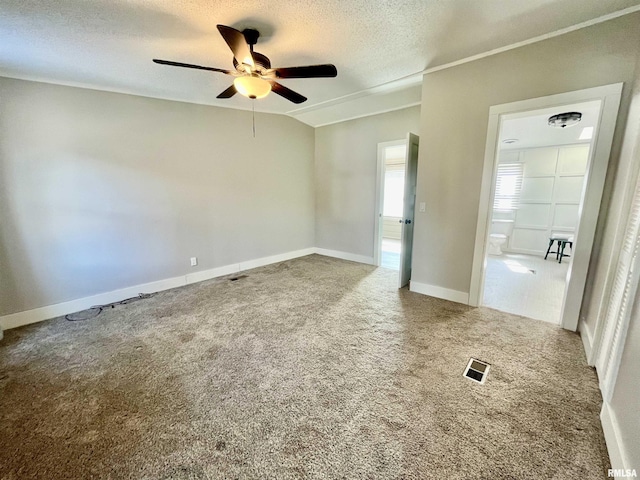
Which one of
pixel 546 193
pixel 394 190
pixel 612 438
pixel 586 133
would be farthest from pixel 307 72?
pixel 546 193

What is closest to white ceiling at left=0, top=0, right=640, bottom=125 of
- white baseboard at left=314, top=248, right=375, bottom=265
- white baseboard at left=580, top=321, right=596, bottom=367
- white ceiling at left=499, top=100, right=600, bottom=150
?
white ceiling at left=499, top=100, right=600, bottom=150

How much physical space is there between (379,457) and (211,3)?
2.96 metres

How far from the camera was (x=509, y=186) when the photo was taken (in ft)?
18.9

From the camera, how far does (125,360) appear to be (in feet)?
6.84

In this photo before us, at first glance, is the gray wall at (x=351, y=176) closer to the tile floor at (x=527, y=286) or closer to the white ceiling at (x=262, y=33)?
the white ceiling at (x=262, y=33)

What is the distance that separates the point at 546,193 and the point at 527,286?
305cm

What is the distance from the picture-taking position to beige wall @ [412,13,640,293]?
2.06 meters

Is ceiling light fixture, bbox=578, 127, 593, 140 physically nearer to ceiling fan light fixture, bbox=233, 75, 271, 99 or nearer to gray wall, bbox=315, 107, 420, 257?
gray wall, bbox=315, 107, 420, 257

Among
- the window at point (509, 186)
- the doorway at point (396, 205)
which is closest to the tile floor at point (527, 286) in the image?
the doorway at point (396, 205)

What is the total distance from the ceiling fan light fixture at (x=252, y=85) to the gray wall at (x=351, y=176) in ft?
8.57

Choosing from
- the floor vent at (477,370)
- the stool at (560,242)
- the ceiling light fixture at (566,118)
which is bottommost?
the floor vent at (477,370)

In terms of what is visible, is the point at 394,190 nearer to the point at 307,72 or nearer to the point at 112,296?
the point at 307,72

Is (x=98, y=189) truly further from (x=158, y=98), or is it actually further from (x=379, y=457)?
(x=379, y=457)

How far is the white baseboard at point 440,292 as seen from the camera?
3.02 metres
